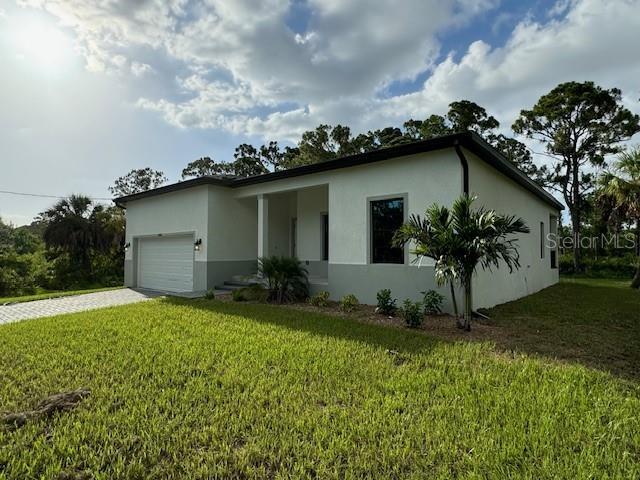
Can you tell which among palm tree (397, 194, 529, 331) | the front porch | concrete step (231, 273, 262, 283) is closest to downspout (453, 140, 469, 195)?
palm tree (397, 194, 529, 331)

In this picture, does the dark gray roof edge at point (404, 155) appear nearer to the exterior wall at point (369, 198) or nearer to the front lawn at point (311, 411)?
the exterior wall at point (369, 198)

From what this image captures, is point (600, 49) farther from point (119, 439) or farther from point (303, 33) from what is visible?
point (119, 439)

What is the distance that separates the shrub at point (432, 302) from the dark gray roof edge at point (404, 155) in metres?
3.26

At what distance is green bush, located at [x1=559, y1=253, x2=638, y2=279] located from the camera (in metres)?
21.2

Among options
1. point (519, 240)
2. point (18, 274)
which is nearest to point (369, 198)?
point (519, 240)

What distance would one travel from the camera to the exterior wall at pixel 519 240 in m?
8.39

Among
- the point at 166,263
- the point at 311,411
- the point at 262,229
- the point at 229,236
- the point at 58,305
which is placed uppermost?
the point at 262,229

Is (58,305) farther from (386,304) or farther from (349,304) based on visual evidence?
(386,304)

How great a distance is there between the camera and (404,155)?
8320 mm

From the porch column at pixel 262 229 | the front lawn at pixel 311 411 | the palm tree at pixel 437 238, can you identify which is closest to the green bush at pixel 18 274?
the porch column at pixel 262 229

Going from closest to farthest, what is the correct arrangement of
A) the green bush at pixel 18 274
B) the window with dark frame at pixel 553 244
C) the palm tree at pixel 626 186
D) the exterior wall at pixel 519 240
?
the exterior wall at pixel 519 240 < the palm tree at pixel 626 186 < the window with dark frame at pixel 553 244 < the green bush at pixel 18 274

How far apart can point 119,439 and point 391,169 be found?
7595 millimetres

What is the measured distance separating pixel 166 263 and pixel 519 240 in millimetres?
12970

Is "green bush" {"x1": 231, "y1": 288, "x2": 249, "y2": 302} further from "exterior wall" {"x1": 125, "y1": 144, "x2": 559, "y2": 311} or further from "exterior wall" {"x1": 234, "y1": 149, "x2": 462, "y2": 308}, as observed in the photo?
"exterior wall" {"x1": 234, "y1": 149, "x2": 462, "y2": 308}
